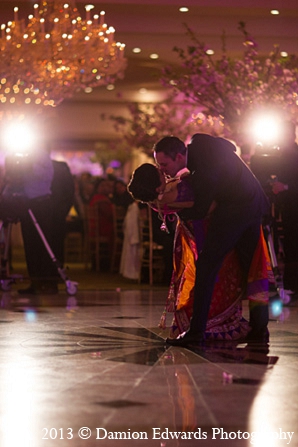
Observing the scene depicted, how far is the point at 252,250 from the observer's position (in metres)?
6.35

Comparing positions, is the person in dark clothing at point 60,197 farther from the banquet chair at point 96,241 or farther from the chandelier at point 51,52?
the chandelier at point 51,52

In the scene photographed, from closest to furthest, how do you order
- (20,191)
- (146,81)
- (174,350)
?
1. (174,350)
2. (20,191)
3. (146,81)

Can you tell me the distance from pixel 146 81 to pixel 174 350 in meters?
18.8

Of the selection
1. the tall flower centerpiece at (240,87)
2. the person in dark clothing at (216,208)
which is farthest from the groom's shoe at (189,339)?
the tall flower centerpiece at (240,87)

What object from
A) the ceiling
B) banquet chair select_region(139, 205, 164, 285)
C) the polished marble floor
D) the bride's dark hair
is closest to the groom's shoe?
the polished marble floor

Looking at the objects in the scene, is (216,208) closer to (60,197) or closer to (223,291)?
(223,291)

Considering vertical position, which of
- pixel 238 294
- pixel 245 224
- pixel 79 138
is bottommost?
pixel 238 294

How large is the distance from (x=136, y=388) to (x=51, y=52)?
12796 mm

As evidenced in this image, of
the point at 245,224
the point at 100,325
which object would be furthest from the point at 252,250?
the point at 100,325

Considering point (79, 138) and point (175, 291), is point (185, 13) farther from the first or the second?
point (79, 138)

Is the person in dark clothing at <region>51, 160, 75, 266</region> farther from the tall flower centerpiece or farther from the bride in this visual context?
the bride

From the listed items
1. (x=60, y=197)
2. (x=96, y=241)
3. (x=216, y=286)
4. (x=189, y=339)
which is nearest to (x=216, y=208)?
Result: (x=216, y=286)

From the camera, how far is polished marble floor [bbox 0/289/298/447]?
3.66 m

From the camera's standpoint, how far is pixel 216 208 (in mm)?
6254
